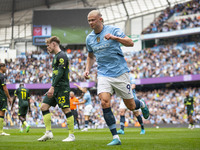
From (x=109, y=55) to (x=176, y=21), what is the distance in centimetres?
3525

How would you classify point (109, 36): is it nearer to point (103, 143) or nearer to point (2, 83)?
point (103, 143)

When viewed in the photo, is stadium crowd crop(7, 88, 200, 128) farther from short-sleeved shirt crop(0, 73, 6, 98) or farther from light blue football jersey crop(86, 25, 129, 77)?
light blue football jersey crop(86, 25, 129, 77)

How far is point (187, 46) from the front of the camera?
36094 millimetres

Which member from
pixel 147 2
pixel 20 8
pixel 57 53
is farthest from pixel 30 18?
pixel 57 53

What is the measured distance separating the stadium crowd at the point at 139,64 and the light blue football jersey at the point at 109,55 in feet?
86.9

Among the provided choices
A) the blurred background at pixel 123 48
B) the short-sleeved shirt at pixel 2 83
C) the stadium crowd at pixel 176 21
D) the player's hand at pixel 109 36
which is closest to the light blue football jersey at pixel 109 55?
the player's hand at pixel 109 36

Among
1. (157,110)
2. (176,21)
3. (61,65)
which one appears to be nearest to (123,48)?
(176,21)

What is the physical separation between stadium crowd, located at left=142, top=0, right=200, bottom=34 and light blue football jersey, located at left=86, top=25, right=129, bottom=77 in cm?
3252

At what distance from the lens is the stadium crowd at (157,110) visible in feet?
94.1

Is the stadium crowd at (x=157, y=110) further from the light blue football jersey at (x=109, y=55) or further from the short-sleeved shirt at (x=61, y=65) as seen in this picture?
the light blue football jersey at (x=109, y=55)

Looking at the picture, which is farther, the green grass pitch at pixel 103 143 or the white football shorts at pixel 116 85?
the white football shorts at pixel 116 85

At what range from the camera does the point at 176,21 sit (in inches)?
1567

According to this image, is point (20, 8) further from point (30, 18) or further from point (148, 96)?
point (148, 96)

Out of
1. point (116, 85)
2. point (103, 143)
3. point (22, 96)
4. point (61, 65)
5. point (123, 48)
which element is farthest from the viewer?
point (123, 48)
